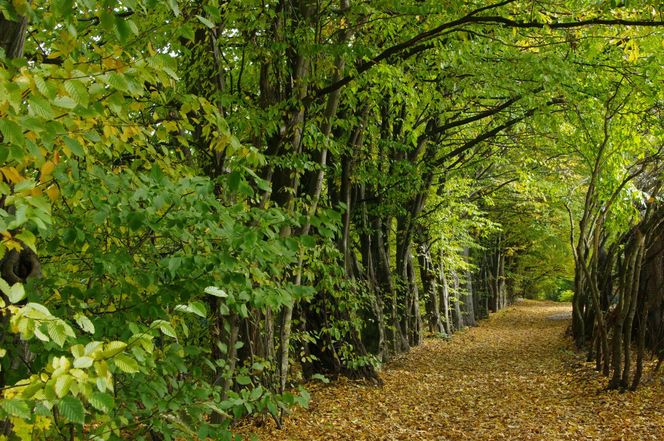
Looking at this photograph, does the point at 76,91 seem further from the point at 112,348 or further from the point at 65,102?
the point at 112,348

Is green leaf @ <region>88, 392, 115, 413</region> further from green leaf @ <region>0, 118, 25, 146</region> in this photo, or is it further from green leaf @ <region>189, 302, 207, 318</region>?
green leaf @ <region>0, 118, 25, 146</region>

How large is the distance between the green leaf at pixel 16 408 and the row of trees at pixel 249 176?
0.03 ft

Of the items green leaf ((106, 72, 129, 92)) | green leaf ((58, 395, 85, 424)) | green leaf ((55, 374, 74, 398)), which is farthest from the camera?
green leaf ((106, 72, 129, 92))

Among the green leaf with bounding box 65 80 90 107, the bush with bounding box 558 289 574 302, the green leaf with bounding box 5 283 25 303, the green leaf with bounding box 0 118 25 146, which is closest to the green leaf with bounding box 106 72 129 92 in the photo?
the green leaf with bounding box 65 80 90 107

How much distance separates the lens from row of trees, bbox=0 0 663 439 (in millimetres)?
2555

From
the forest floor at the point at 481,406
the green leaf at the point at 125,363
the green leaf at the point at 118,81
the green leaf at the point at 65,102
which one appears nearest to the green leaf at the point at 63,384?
the green leaf at the point at 125,363

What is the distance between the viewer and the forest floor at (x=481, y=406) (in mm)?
7984

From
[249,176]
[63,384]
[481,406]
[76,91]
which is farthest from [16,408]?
[481,406]

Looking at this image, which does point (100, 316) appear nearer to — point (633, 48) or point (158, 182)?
point (158, 182)

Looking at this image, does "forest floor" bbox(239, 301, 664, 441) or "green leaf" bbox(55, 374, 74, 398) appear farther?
"forest floor" bbox(239, 301, 664, 441)

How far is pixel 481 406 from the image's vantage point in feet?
32.3

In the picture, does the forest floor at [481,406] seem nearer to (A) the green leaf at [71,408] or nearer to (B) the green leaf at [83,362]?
(A) the green leaf at [71,408]

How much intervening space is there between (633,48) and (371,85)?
382cm

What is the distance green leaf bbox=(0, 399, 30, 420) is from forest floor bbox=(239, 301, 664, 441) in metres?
5.84
